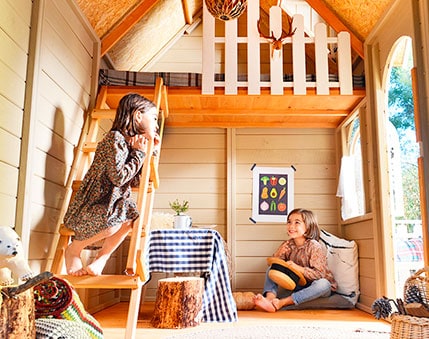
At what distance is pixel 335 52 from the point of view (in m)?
3.47

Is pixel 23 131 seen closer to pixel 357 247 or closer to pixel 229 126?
pixel 229 126

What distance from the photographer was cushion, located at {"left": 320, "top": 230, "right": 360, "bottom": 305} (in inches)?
127

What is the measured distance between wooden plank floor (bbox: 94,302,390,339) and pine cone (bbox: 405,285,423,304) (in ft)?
2.25

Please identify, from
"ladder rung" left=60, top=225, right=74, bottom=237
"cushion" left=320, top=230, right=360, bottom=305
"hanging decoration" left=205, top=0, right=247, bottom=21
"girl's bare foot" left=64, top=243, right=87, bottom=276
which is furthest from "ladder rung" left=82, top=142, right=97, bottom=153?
"cushion" left=320, top=230, right=360, bottom=305

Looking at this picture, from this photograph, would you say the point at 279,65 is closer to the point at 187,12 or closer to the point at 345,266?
the point at 187,12

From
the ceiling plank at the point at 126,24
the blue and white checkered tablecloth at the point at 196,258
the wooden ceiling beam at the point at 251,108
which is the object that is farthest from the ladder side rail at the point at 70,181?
the blue and white checkered tablecloth at the point at 196,258

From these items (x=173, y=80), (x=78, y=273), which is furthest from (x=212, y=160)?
(x=78, y=273)

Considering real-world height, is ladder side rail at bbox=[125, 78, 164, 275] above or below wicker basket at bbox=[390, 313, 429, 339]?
above

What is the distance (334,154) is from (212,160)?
105 centimetres

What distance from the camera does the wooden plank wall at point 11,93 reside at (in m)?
1.80

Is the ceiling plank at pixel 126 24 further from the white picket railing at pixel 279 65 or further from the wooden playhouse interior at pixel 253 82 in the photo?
the white picket railing at pixel 279 65

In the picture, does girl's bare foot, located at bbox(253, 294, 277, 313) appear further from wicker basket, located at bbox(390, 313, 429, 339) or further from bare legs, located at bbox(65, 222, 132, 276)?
wicker basket, located at bbox(390, 313, 429, 339)

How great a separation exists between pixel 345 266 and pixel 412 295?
1.58 meters

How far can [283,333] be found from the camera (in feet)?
6.98
